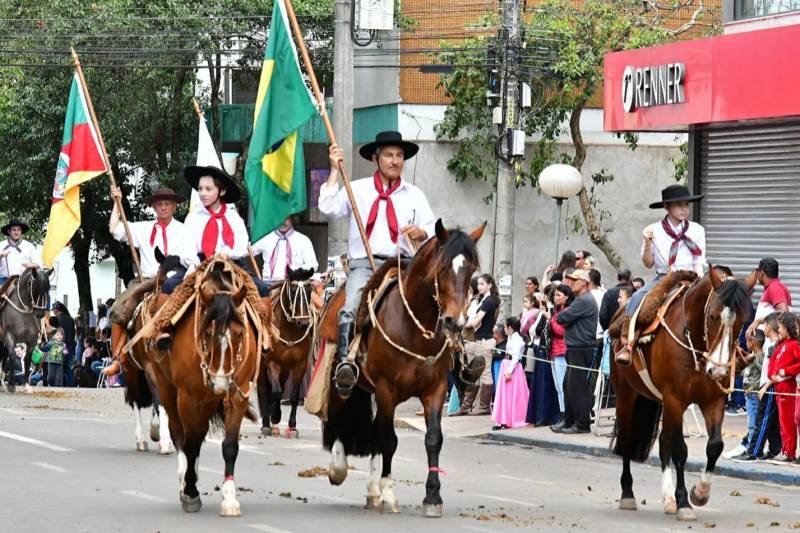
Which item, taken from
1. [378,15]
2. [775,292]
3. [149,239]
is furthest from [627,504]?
[378,15]

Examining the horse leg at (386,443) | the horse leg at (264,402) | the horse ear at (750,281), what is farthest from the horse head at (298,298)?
the horse ear at (750,281)

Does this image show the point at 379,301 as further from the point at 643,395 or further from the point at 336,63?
the point at 336,63

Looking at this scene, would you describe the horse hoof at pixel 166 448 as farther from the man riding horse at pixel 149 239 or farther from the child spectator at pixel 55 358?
the child spectator at pixel 55 358

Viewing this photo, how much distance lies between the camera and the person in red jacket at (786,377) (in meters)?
17.0

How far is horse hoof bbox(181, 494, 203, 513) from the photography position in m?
12.4

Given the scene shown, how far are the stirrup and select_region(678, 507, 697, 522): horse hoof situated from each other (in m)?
2.77

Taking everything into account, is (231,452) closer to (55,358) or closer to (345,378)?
(345,378)

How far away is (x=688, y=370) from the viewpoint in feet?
43.0

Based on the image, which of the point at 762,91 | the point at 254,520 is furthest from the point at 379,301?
the point at 762,91

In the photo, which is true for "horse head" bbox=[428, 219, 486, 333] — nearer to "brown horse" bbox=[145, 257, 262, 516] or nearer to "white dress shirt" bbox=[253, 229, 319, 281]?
"brown horse" bbox=[145, 257, 262, 516]

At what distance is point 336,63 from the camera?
25.4 m

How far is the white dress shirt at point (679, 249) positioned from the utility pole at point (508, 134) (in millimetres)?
13165

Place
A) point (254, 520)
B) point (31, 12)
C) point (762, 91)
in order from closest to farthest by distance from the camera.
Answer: point (254, 520), point (762, 91), point (31, 12)

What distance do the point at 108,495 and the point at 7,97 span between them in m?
30.9
